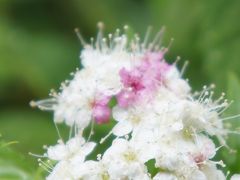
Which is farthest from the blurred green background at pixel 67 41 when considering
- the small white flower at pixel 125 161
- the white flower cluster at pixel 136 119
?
the small white flower at pixel 125 161

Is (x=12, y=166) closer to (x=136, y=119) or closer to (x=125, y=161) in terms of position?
(x=125, y=161)

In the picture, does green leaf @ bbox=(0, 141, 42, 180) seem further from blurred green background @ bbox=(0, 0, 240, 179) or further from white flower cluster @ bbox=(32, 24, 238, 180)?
blurred green background @ bbox=(0, 0, 240, 179)

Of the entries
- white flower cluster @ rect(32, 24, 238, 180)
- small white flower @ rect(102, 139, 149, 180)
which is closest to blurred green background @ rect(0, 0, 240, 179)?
white flower cluster @ rect(32, 24, 238, 180)

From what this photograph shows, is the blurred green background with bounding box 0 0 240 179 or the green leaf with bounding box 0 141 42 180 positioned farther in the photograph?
the blurred green background with bounding box 0 0 240 179

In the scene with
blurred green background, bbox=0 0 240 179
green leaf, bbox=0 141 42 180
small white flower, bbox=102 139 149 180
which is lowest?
small white flower, bbox=102 139 149 180

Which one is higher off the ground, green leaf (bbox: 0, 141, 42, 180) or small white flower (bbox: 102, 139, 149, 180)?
green leaf (bbox: 0, 141, 42, 180)

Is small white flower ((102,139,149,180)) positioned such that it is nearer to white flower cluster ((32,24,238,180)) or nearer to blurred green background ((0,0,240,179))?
white flower cluster ((32,24,238,180))

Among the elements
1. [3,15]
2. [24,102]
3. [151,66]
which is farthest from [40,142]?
[151,66]
